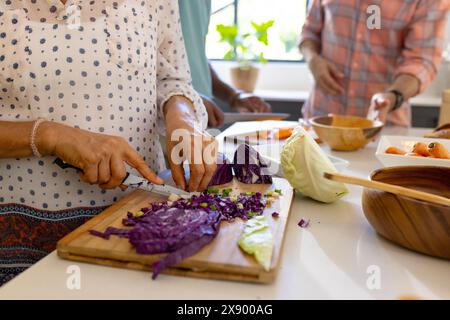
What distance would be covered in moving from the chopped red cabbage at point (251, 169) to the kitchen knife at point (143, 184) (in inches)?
7.3

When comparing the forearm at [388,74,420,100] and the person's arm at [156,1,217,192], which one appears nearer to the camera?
the person's arm at [156,1,217,192]

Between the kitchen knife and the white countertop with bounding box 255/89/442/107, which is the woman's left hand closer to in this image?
the kitchen knife

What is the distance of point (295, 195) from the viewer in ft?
3.75

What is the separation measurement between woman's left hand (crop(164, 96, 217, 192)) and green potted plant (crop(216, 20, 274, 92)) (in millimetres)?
2494

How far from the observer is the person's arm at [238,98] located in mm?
2111

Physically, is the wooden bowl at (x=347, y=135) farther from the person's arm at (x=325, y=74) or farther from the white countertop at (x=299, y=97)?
the white countertop at (x=299, y=97)

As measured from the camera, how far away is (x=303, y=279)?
2.47ft

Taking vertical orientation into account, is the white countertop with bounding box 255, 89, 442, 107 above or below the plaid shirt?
below

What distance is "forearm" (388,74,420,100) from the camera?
190 cm

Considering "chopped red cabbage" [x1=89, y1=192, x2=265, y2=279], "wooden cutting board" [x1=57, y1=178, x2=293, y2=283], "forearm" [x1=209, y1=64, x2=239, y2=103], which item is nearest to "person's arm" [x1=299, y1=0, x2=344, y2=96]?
"forearm" [x1=209, y1=64, x2=239, y2=103]

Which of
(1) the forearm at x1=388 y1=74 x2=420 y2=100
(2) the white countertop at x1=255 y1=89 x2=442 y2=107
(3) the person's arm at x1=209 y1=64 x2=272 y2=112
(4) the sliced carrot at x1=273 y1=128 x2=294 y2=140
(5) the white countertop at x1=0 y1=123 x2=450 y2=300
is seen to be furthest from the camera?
(2) the white countertop at x1=255 y1=89 x2=442 y2=107

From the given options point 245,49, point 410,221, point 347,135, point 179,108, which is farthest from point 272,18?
point 410,221

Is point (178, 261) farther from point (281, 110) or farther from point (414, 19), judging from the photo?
point (281, 110)
